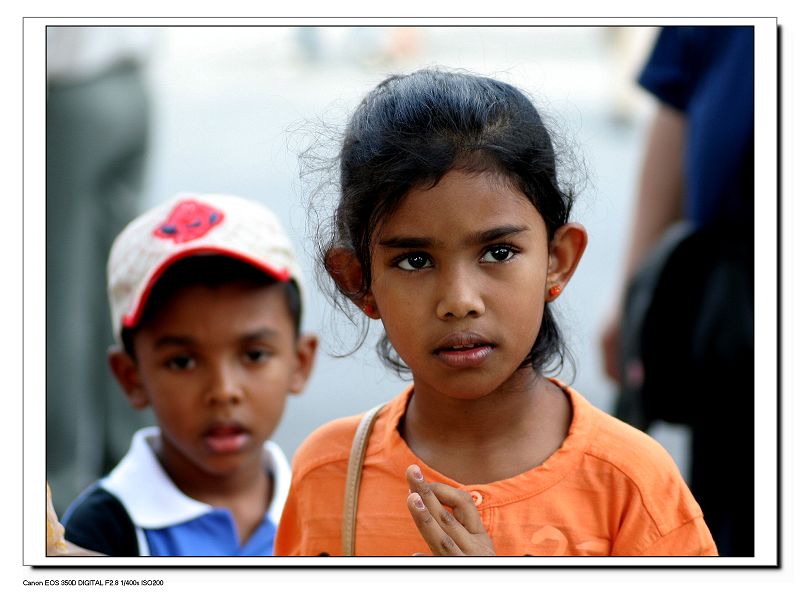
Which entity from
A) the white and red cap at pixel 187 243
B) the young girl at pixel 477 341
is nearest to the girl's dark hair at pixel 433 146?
the young girl at pixel 477 341

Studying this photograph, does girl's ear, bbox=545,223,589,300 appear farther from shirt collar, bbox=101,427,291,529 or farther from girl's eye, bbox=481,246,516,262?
shirt collar, bbox=101,427,291,529

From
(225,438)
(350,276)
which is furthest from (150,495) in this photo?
(350,276)

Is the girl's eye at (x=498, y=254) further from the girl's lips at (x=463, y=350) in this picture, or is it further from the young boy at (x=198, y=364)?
the young boy at (x=198, y=364)

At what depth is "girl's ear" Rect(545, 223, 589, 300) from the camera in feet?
5.41

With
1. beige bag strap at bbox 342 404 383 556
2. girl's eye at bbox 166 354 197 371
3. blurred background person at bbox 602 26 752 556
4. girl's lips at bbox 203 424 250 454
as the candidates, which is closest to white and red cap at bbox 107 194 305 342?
girl's eye at bbox 166 354 197 371

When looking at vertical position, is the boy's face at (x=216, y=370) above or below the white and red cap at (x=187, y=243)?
below

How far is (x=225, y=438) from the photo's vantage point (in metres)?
2.08

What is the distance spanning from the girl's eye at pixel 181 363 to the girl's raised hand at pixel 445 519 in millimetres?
681

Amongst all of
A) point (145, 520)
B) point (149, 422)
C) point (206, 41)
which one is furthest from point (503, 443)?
point (149, 422)

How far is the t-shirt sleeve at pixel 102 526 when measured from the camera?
198 cm

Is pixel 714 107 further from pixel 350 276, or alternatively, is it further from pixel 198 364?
pixel 198 364

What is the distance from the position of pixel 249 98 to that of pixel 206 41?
711mm
